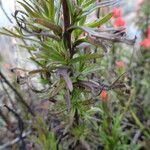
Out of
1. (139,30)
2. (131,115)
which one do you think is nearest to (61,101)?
(131,115)

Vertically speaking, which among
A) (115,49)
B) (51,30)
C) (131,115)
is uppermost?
(51,30)

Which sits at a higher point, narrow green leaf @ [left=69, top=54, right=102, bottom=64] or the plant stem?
the plant stem

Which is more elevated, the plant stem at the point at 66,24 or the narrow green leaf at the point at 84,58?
the plant stem at the point at 66,24

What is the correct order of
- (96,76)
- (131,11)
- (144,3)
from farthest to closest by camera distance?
(131,11) → (144,3) → (96,76)

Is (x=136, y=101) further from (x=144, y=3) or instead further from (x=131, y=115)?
(x=144, y=3)

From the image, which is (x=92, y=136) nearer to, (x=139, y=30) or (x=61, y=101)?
(x=61, y=101)

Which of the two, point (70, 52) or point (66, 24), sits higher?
point (66, 24)

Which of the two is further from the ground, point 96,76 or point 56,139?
point 96,76

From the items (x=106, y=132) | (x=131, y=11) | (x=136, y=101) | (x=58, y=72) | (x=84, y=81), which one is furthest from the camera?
(x=131, y=11)

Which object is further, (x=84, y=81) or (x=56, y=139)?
(x=56, y=139)

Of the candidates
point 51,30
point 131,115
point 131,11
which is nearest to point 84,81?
point 51,30

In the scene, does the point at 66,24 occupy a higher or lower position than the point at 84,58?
higher
